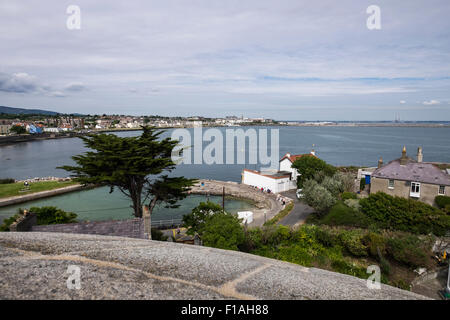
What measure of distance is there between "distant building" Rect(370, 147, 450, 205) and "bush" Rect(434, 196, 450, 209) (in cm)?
55

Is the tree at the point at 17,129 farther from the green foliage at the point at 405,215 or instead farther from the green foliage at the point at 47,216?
the green foliage at the point at 405,215

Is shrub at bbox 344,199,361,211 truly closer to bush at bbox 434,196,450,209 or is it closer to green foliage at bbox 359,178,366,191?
bush at bbox 434,196,450,209

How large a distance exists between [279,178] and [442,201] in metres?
16.9

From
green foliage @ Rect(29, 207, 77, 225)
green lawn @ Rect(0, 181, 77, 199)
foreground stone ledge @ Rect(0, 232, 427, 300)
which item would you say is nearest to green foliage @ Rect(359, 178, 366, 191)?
green foliage @ Rect(29, 207, 77, 225)

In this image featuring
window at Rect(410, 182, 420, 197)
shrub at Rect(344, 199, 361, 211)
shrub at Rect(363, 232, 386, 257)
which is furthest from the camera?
window at Rect(410, 182, 420, 197)

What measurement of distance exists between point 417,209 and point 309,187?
803cm

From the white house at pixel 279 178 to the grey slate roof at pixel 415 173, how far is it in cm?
1142

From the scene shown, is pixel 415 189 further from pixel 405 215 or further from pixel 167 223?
pixel 167 223

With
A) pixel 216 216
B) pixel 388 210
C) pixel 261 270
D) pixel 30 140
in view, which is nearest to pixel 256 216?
pixel 388 210

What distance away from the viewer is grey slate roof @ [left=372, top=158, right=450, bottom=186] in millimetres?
21188

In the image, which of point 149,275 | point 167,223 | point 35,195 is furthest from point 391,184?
point 35,195

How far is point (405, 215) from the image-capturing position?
18.1m

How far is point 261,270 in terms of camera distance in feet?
14.2
